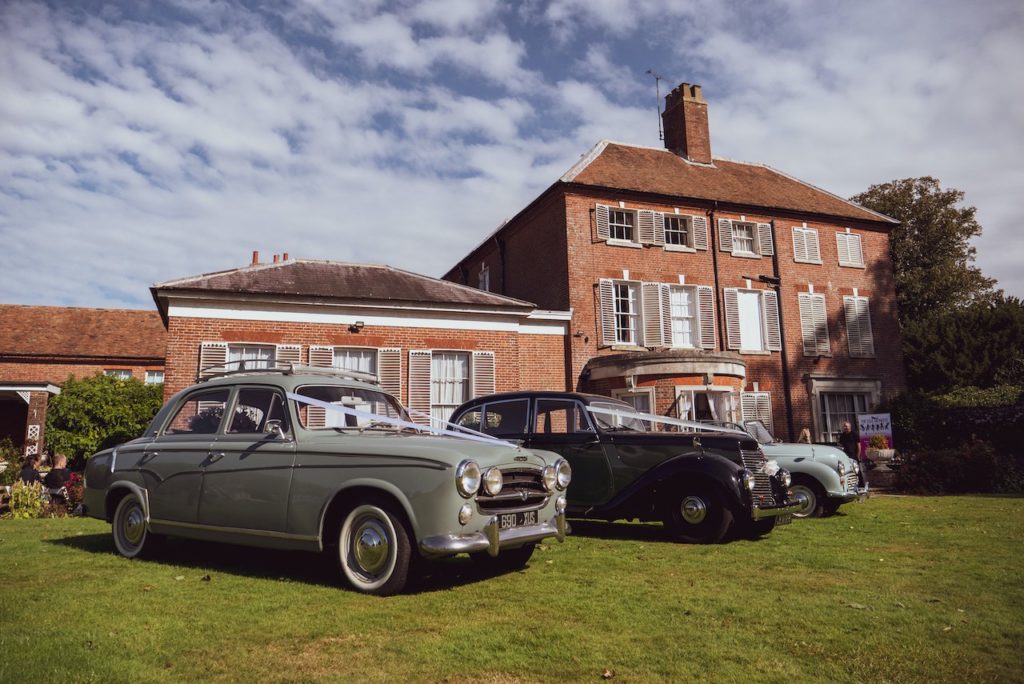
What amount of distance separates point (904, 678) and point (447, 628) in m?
2.42

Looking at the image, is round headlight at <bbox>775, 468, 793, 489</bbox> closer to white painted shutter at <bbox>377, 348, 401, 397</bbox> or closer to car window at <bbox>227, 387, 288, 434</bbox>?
car window at <bbox>227, 387, 288, 434</bbox>

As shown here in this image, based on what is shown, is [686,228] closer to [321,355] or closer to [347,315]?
[347,315]

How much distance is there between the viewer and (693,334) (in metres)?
21.7

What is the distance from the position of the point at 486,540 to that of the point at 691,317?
58.5 ft

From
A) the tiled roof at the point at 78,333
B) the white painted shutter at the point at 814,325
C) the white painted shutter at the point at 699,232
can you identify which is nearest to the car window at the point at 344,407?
the white painted shutter at the point at 699,232

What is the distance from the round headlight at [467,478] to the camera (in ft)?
16.3

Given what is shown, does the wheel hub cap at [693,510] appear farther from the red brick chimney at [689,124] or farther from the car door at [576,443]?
the red brick chimney at [689,124]

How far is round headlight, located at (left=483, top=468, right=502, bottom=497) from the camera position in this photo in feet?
17.0

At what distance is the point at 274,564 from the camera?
630 centimetres

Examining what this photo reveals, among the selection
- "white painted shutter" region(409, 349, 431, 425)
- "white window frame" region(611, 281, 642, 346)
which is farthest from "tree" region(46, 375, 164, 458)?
"white window frame" region(611, 281, 642, 346)

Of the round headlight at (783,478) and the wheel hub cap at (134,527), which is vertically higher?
the round headlight at (783,478)

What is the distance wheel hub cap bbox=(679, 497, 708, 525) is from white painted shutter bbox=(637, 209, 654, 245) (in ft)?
47.5

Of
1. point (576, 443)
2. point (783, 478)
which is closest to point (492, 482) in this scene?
point (576, 443)

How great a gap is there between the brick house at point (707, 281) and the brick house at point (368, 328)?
95.7 inches
